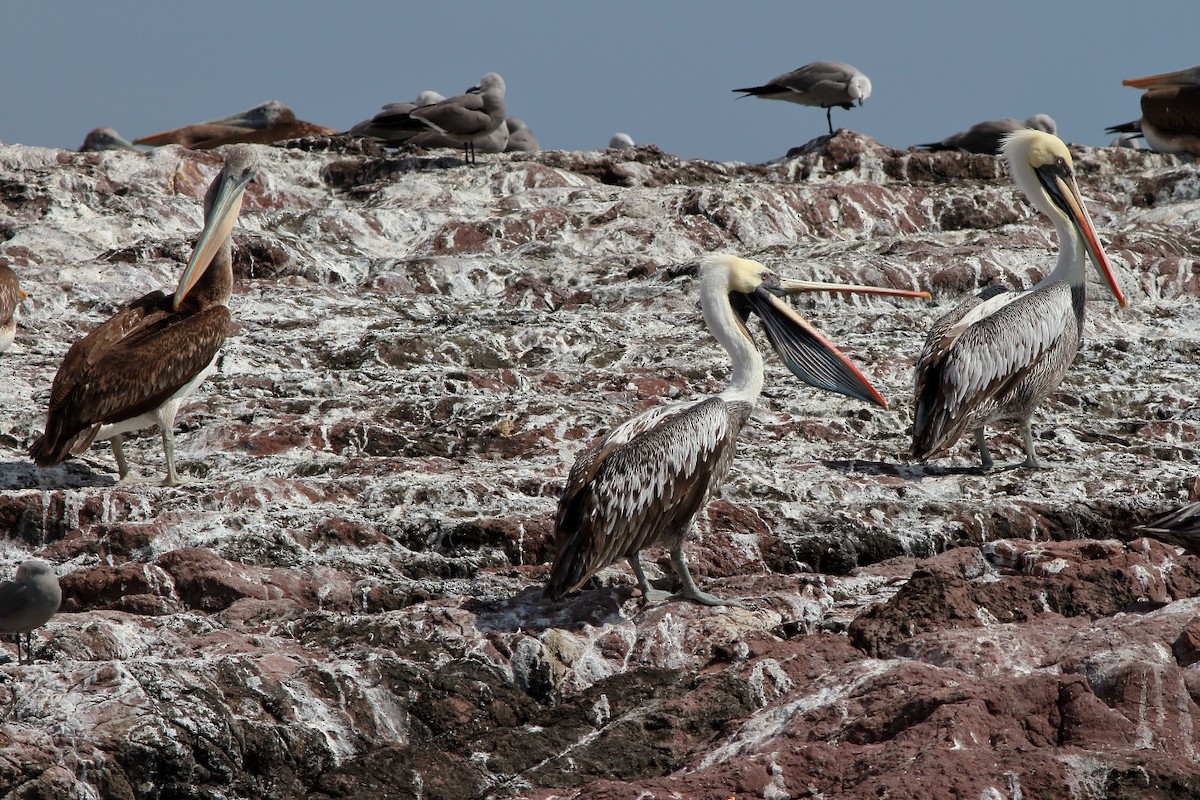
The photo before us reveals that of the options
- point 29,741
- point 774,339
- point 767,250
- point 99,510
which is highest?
point 767,250

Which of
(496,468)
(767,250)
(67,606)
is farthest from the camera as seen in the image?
(767,250)

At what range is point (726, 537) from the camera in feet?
20.5

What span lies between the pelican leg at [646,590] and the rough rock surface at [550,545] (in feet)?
0.28

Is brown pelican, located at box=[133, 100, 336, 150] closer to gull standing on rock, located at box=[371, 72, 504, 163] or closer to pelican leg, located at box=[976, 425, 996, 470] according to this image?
gull standing on rock, located at box=[371, 72, 504, 163]

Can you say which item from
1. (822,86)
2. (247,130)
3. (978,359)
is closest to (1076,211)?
(978,359)

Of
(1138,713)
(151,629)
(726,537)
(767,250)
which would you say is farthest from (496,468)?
(767,250)

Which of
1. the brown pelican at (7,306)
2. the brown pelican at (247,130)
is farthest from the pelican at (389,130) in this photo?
the brown pelican at (7,306)

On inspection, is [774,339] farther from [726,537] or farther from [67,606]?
[67,606]

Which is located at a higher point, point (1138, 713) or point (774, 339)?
point (774, 339)

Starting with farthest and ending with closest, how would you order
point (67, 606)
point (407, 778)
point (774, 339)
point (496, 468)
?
point (496, 468) < point (774, 339) < point (67, 606) < point (407, 778)

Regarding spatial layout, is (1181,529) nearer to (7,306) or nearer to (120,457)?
(120,457)

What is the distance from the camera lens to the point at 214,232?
8.04 m

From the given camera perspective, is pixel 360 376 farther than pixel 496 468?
Yes

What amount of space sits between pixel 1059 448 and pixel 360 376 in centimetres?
468
